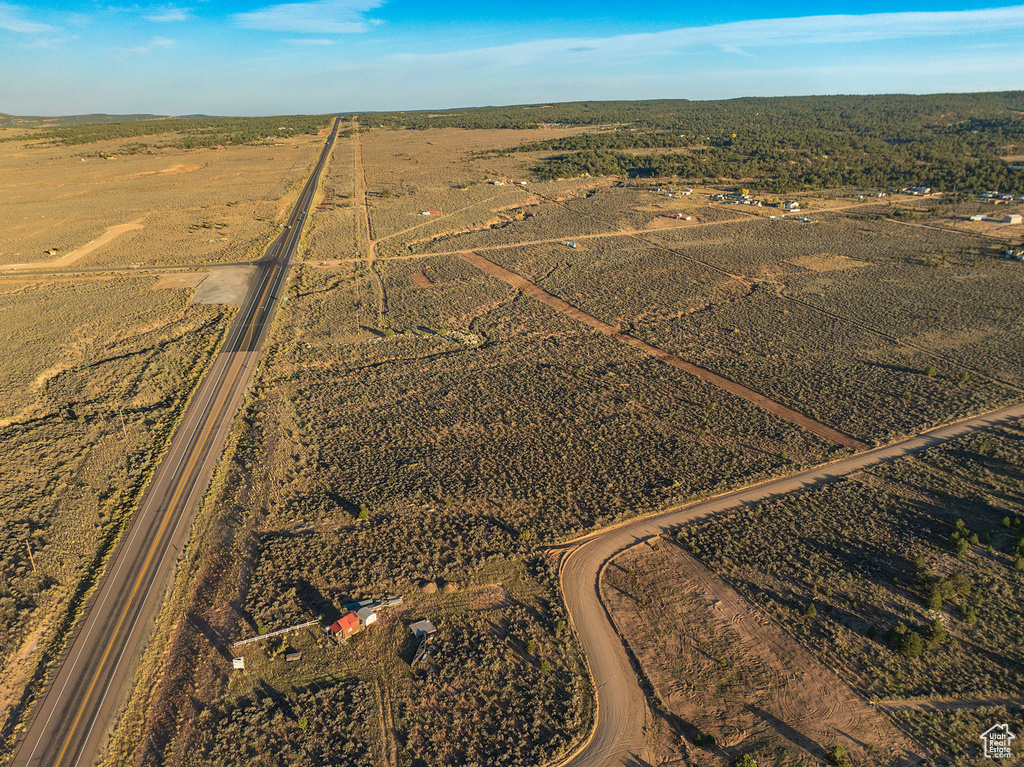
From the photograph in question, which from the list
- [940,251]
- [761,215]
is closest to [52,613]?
[940,251]

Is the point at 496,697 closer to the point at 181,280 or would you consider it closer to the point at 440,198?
the point at 181,280

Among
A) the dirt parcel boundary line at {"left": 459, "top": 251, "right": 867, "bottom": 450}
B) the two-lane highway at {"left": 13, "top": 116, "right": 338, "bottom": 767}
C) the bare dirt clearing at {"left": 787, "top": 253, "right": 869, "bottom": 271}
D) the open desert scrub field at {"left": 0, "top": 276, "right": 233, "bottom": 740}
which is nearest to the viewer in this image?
the two-lane highway at {"left": 13, "top": 116, "right": 338, "bottom": 767}

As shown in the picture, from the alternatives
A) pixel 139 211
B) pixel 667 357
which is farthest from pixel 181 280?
pixel 667 357

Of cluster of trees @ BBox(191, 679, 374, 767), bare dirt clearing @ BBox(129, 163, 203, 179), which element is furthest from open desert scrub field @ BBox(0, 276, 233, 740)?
bare dirt clearing @ BBox(129, 163, 203, 179)

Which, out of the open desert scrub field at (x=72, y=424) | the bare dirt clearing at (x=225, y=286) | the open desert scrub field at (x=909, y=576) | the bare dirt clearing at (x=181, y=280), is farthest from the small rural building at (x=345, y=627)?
the bare dirt clearing at (x=181, y=280)

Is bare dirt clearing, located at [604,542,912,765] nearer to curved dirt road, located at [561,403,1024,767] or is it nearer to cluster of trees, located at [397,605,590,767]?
curved dirt road, located at [561,403,1024,767]

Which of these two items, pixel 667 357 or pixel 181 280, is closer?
pixel 667 357

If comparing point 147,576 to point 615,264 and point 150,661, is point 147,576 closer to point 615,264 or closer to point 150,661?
point 150,661
